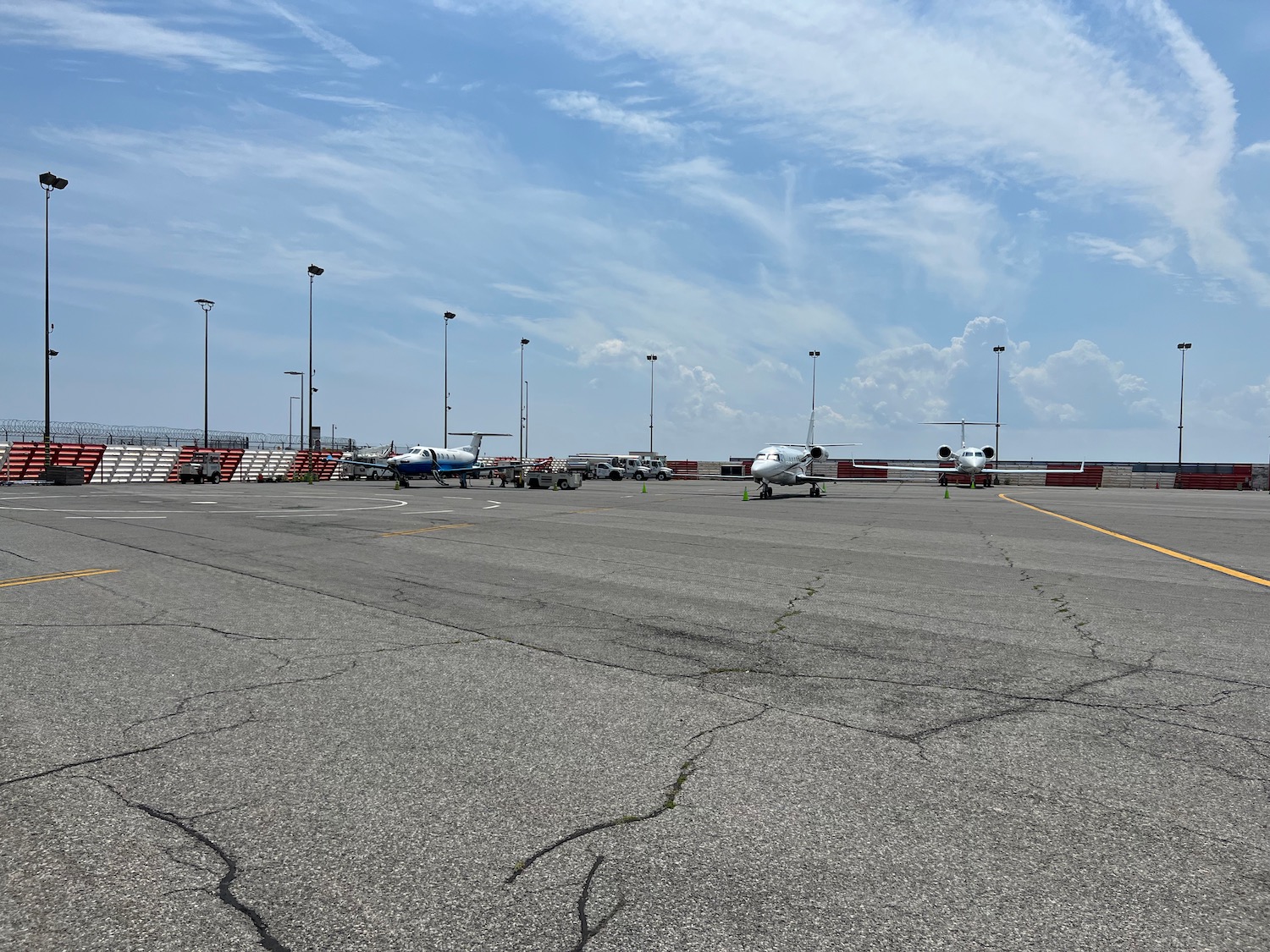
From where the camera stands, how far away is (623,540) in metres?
16.5

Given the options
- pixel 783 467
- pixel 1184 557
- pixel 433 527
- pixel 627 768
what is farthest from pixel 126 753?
pixel 783 467

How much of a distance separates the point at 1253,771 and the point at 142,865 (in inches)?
216

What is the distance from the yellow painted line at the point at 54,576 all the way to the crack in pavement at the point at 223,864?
7822 mm

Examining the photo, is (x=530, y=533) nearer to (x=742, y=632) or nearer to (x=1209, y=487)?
(x=742, y=632)

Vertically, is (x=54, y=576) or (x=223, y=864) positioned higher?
(x=223, y=864)

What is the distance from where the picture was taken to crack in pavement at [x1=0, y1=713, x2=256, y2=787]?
13.5 feet

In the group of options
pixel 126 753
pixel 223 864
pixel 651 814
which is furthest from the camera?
pixel 126 753

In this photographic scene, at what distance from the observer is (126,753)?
175 inches

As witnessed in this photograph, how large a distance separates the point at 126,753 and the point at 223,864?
1.68 m

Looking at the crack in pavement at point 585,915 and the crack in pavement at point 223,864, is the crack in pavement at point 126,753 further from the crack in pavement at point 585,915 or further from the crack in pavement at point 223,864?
the crack in pavement at point 585,915

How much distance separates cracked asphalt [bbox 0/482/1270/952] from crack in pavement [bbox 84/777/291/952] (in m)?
0.01

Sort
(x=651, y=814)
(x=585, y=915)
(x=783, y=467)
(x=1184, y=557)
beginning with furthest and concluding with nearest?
(x=783, y=467)
(x=1184, y=557)
(x=651, y=814)
(x=585, y=915)

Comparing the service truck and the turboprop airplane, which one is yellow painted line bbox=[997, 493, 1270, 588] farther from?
the service truck

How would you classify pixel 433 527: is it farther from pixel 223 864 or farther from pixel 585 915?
pixel 585 915
